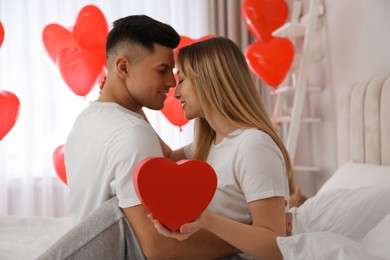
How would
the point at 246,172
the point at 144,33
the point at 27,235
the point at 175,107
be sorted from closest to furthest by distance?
the point at 246,172 → the point at 144,33 → the point at 27,235 → the point at 175,107

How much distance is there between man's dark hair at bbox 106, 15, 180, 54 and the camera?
1585mm

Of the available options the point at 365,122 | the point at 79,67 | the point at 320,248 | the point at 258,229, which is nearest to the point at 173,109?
the point at 79,67

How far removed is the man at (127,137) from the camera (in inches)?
48.2

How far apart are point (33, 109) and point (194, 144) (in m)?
2.32

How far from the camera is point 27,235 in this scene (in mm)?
2084

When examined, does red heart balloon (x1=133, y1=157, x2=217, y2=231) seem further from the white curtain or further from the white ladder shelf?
the white curtain

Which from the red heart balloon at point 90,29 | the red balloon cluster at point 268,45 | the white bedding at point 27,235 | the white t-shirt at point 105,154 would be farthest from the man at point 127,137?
the red balloon cluster at point 268,45

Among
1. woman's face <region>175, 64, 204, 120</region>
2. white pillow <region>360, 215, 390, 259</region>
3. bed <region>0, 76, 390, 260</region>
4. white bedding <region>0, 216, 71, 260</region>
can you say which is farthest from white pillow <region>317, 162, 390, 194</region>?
white bedding <region>0, 216, 71, 260</region>

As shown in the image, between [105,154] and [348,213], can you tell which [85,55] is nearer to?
[105,154]

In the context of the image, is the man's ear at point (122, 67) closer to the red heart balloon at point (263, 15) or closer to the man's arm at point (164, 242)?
the man's arm at point (164, 242)

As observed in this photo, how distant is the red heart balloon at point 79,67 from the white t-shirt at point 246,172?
1573 mm

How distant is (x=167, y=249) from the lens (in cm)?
121

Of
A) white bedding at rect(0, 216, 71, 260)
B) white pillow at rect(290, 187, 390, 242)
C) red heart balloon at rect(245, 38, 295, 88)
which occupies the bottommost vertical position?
white bedding at rect(0, 216, 71, 260)

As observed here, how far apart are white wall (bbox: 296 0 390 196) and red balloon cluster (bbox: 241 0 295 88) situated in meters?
0.32
